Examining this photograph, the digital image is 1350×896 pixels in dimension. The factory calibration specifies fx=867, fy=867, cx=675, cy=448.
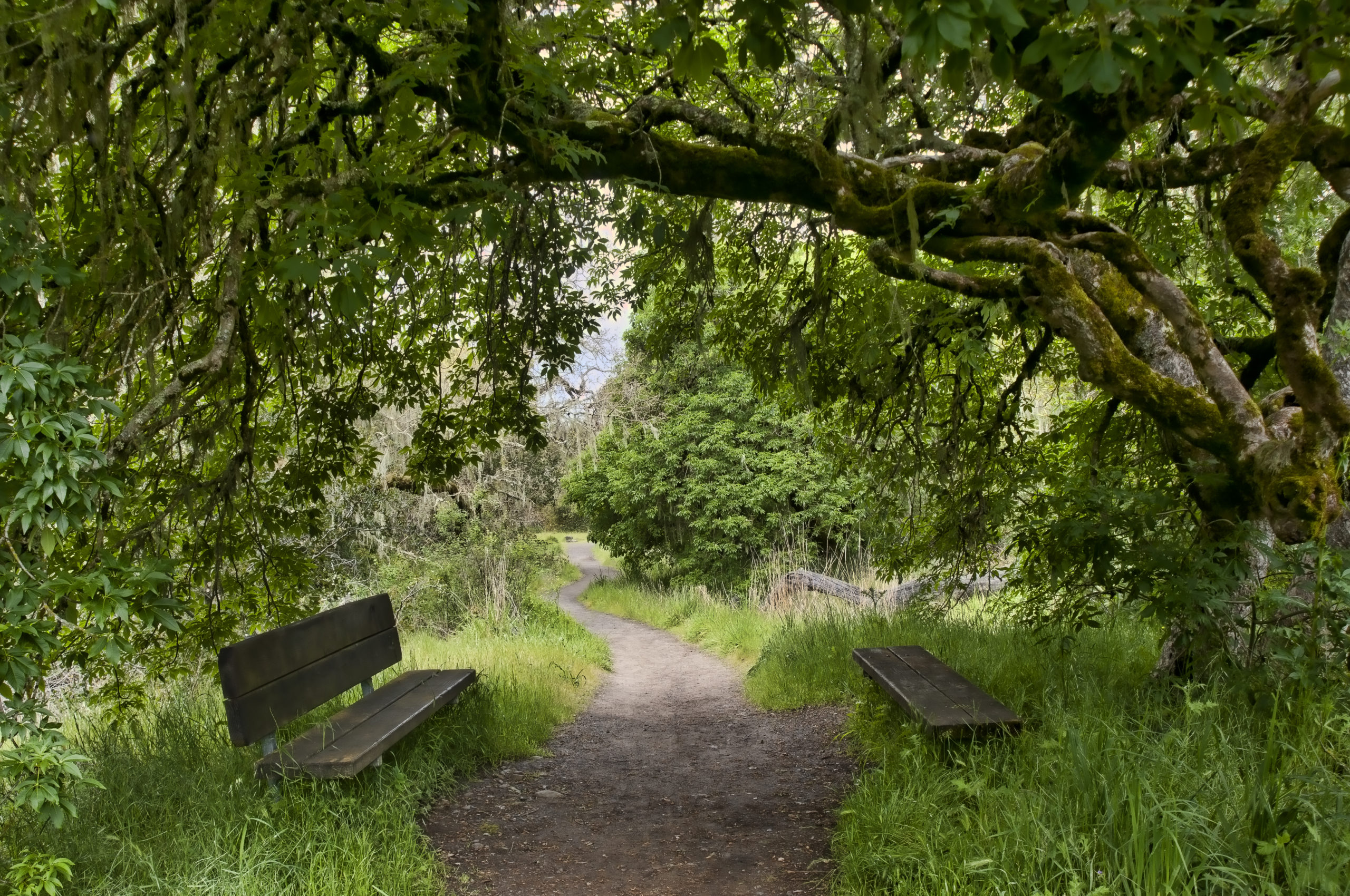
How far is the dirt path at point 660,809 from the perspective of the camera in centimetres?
371

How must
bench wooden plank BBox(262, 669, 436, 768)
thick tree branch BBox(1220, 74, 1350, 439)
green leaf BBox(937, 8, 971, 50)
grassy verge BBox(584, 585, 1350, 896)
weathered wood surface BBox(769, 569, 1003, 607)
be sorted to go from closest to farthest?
1. green leaf BBox(937, 8, 971, 50)
2. grassy verge BBox(584, 585, 1350, 896)
3. thick tree branch BBox(1220, 74, 1350, 439)
4. bench wooden plank BBox(262, 669, 436, 768)
5. weathered wood surface BBox(769, 569, 1003, 607)

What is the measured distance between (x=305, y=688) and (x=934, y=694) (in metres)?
3.19

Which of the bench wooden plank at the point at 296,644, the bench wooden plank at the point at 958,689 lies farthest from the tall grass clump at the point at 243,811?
the bench wooden plank at the point at 958,689

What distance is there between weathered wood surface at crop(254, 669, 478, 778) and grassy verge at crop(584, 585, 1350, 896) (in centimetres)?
210

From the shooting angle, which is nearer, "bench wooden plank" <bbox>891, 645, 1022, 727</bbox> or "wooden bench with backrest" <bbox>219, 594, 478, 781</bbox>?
"wooden bench with backrest" <bbox>219, 594, 478, 781</bbox>

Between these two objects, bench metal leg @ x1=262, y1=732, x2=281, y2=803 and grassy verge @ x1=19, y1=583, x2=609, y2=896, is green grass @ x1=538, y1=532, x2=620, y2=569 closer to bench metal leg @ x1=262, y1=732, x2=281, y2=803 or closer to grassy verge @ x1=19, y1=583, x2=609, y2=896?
grassy verge @ x1=19, y1=583, x2=609, y2=896

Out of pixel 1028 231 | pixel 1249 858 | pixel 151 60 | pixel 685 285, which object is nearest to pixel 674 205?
pixel 685 285

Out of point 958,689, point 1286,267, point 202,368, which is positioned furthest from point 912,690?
point 202,368

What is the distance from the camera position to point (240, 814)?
3340mm

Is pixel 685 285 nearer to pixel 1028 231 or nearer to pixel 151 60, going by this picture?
pixel 1028 231

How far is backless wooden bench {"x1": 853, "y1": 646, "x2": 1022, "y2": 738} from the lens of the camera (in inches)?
150

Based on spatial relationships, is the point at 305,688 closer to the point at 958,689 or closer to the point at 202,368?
the point at 202,368

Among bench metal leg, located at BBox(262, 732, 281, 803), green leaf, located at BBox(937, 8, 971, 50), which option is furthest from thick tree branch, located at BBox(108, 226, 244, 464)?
green leaf, located at BBox(937, 8, 971, 50)

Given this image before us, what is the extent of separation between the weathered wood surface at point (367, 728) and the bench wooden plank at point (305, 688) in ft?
0.38
